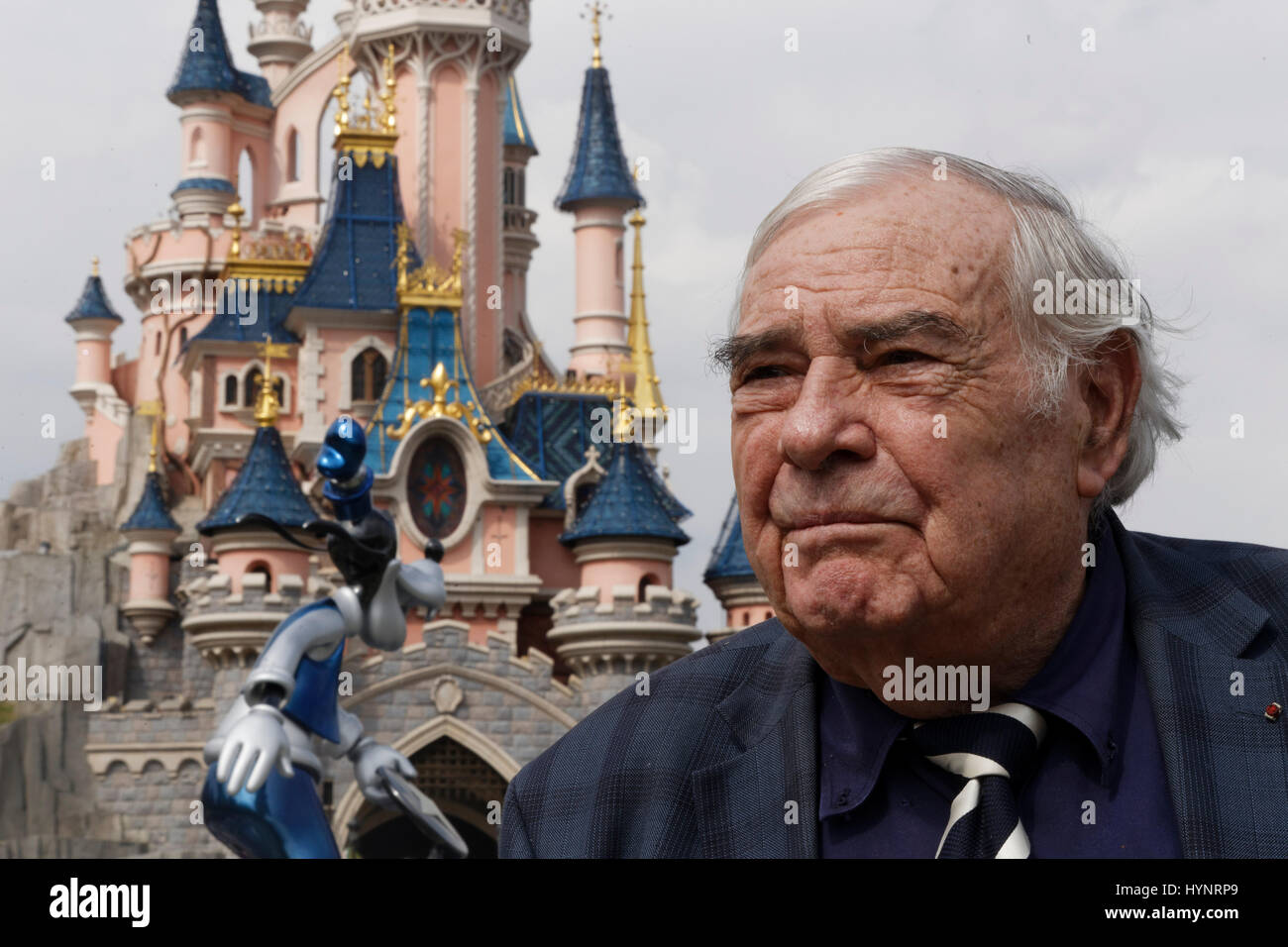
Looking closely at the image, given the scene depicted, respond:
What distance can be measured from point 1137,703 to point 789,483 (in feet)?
1.62

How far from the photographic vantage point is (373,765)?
1592cm

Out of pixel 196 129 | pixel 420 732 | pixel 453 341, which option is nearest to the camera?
pixel 420 732

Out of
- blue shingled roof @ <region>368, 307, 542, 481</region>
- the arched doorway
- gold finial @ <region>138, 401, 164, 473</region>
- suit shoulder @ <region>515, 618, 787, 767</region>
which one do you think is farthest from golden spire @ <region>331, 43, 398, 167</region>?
suit shoulder @ <region>515, 618, 787, 767</region>

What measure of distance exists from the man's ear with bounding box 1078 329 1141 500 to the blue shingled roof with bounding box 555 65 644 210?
1266 inches

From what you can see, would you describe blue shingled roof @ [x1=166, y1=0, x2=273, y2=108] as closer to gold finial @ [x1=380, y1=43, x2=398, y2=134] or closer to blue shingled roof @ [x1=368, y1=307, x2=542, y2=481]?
gold finial @ [x1=380, y1=43, x2=398, y2=134]

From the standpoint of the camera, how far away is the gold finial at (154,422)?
3538 cm

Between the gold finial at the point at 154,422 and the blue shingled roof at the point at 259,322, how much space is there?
1893mm

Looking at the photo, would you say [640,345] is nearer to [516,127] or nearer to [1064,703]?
[516,127]

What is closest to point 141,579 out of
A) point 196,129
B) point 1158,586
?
point 196,129

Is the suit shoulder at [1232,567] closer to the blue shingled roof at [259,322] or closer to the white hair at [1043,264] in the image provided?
the white hair at [1043,264]

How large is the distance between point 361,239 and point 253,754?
19.7 metres

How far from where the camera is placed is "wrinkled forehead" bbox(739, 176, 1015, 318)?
2281 millimetres
